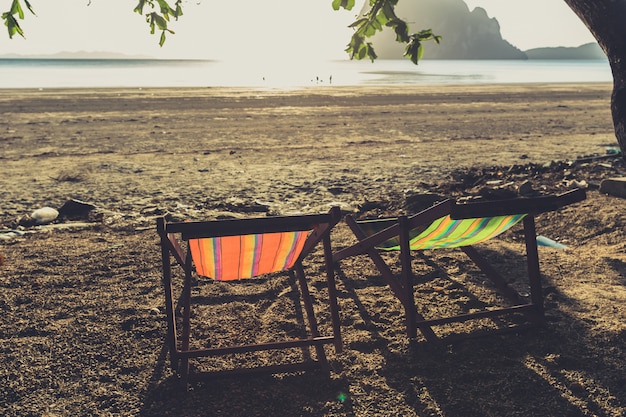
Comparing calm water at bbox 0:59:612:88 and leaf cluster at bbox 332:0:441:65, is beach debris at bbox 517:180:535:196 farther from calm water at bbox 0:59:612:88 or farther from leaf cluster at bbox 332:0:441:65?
calm water at bbox 0:59:612:88

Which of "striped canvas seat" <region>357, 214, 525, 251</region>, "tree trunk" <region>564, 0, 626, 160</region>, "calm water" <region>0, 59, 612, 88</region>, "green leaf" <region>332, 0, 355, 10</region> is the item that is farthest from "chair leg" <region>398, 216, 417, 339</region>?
"calm water" <region>0, 59, 612, 88</region>

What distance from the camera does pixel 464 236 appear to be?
3.40 meters

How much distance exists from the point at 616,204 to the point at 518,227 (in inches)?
46.0

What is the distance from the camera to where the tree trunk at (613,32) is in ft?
11.0

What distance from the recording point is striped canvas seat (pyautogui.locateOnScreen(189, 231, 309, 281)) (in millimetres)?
2975

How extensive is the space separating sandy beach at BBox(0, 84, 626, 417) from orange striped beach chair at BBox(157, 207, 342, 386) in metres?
0.12

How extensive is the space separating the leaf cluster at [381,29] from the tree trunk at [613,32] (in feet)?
3.05

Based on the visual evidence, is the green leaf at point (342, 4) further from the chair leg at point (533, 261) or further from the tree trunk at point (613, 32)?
the chair leg at point (533, 261)

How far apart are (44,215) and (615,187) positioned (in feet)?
20.0

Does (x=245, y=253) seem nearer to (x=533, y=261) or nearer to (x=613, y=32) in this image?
(x=533, y=261)

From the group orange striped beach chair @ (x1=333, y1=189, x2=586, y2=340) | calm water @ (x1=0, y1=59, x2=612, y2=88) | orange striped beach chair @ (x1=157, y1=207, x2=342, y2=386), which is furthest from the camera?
calm water @ (x1=0, y1=59, x2=612, y2=88)

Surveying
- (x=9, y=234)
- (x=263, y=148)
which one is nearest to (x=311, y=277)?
(x=9, y=234)

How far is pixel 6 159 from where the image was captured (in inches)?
361

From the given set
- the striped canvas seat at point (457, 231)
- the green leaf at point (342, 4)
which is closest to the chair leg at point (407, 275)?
the striped canvas seat at point (457, 231)
